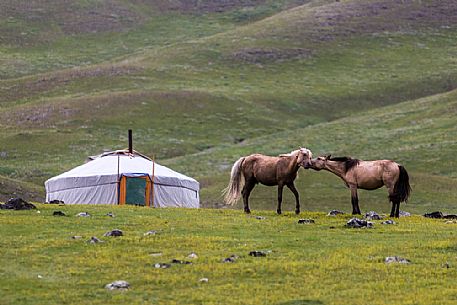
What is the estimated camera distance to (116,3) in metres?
175

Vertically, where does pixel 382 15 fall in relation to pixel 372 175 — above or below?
above

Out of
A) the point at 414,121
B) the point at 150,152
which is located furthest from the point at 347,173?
the point at 414,121

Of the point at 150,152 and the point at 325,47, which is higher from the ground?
the point at 325,47

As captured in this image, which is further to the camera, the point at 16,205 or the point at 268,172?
the point at 268,172

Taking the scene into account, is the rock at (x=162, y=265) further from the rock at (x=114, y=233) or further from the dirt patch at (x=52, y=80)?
the dirt patch at (x=52, y=80)

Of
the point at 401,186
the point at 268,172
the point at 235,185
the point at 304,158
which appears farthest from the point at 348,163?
the point at 235,185

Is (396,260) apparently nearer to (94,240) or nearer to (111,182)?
(94,240)

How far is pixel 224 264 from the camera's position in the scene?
20609 millimetres

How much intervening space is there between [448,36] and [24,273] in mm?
125855

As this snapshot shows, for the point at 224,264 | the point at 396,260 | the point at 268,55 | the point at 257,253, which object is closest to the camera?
the point at 224,264

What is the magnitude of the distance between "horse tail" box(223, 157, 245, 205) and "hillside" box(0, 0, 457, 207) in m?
30.1

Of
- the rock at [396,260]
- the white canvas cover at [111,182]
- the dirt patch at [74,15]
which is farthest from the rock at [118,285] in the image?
the dirt patch at [74,15]

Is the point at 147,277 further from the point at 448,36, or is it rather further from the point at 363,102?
the point at 448,36

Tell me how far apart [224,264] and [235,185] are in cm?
1239
